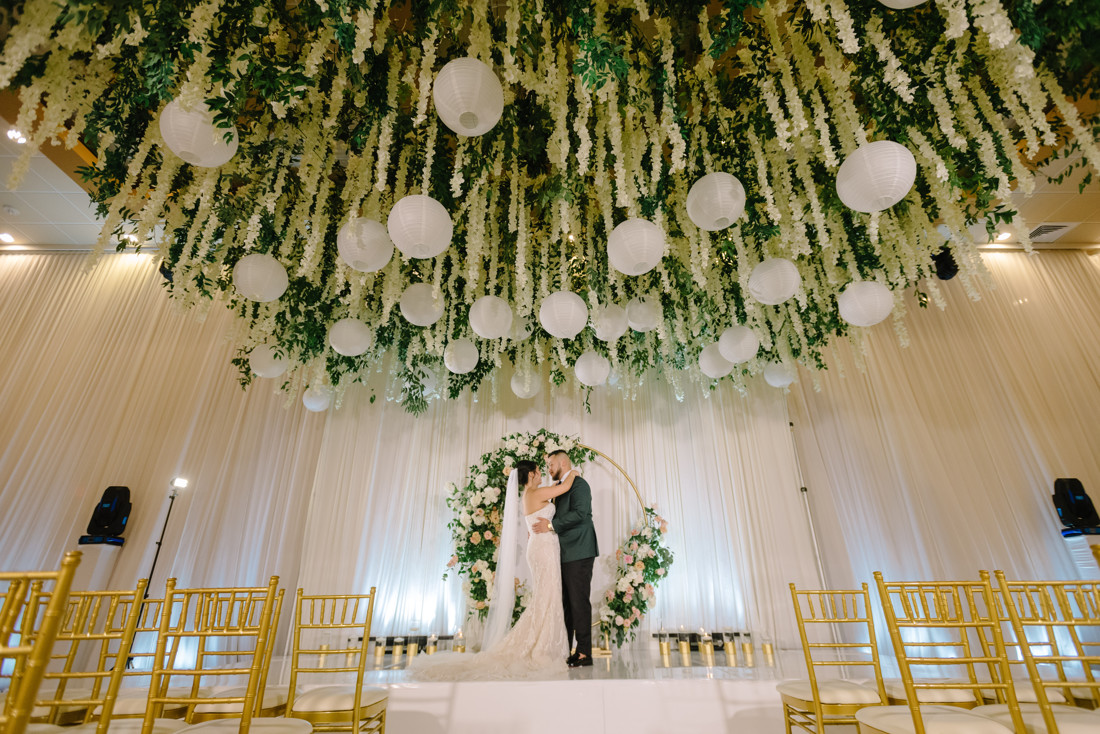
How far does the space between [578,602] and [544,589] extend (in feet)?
1.03

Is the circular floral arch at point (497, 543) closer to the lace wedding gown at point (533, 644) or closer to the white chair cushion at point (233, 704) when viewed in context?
the lace wedding gown at point (533, 644)

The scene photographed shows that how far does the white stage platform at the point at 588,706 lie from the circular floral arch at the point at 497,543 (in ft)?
5.85

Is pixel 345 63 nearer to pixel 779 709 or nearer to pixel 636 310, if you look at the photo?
pixel 636 310

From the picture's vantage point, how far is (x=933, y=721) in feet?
6.66

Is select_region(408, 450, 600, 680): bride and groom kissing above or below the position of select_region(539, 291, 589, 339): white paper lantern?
below

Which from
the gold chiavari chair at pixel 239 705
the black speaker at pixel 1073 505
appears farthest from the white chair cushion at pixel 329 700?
the black speaker at pixel 1073 505

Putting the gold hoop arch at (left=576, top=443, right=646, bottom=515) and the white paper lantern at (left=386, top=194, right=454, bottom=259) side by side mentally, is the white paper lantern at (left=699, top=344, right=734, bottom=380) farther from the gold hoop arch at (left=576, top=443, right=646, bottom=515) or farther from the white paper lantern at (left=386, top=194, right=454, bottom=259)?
the white paper lantern at (left=386, top=194, right=454, bottom=259)

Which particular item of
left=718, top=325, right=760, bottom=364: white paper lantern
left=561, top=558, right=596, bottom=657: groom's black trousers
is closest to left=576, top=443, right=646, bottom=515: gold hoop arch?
left=561, top=558, right=596, bottom=657: groom's black trousers

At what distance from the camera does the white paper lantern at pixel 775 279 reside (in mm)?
3275

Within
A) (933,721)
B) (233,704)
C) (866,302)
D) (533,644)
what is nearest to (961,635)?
(933,721)

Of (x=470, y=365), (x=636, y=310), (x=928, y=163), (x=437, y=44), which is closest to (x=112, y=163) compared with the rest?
(x=437, y=44)

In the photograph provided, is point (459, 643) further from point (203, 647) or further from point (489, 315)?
point (489, 315)

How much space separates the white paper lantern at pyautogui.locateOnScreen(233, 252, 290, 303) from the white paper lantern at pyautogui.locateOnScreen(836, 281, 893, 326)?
11.7 feet

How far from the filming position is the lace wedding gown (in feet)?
12.1
